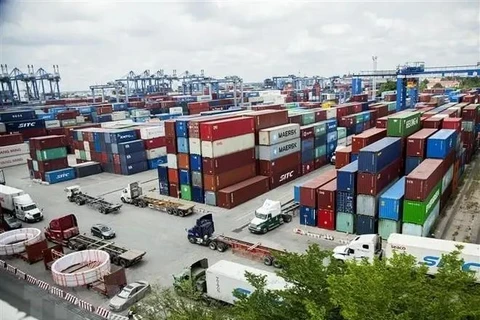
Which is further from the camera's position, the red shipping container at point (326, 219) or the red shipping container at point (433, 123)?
the red shipping container at point (433, 123)

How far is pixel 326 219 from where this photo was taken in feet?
106

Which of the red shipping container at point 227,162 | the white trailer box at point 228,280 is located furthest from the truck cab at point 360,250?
the red shipping container at point 227,162

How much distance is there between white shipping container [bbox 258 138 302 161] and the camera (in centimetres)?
4366

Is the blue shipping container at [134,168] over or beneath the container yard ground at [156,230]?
over

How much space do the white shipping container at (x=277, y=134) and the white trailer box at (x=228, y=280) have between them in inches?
928

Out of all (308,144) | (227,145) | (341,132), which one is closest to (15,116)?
(227,145)

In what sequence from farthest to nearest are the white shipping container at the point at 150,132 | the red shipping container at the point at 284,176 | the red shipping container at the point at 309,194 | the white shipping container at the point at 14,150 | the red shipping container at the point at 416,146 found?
the white shipping container at the point at 14,150 < the white shipping container at the point at 150,132 < the red shipping container at the point at 284,176 < the red shipping container at the point at 416,146 < the red shipping container at the point at 309,194

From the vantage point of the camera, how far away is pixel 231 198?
38.8m

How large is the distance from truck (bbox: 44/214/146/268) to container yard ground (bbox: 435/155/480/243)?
24457mm

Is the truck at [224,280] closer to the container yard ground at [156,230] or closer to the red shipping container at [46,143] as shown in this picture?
the container yard ground at [156,230]

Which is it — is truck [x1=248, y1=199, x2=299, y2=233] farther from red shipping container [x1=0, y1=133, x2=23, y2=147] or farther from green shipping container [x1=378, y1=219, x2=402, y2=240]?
red shipping container [x1=0, y1=133, x2=23, y2=147]

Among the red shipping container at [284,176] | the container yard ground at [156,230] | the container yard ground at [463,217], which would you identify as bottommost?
the container yard ground at [463,217]

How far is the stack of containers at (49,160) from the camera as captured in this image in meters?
52.7

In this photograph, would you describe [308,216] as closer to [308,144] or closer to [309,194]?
[309,194]
